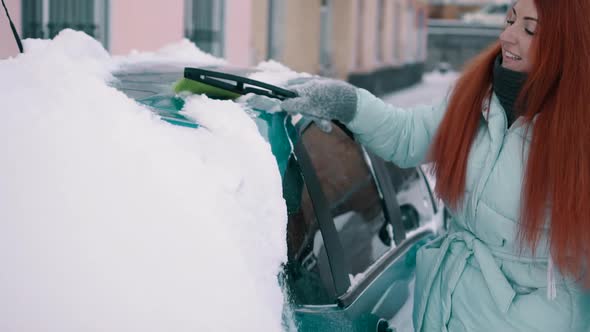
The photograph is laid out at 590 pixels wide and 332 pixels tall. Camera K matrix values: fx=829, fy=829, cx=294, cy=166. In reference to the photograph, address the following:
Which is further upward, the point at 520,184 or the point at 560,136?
the point at 560,136

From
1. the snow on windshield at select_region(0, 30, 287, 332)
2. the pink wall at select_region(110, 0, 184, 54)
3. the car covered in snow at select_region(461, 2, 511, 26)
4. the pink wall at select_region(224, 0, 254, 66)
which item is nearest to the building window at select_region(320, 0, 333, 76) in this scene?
the pink wall at select_region(224, 0, 254, 66)

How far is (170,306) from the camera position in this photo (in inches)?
68.8

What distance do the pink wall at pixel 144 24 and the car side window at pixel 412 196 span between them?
3.11 m

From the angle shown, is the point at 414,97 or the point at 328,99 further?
the point at 414,97

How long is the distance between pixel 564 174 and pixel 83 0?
456 centimetres

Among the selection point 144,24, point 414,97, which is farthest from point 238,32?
point 414,97

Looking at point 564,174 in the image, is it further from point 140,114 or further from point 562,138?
point 140,114

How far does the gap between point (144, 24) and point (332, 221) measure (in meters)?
4.50

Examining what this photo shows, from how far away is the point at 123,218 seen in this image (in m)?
1.81

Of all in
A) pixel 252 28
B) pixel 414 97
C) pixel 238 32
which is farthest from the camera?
pixel 414 97

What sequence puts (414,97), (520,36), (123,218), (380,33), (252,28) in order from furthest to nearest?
(414,97) → (380,33) → (252,28) → (520,36) → (123,218)

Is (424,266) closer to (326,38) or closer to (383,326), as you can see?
(383,326)

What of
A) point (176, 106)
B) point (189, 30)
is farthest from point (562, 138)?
point (189, 30)

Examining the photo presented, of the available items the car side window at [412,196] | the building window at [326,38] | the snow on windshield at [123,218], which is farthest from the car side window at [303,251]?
the building window at [326,38]
